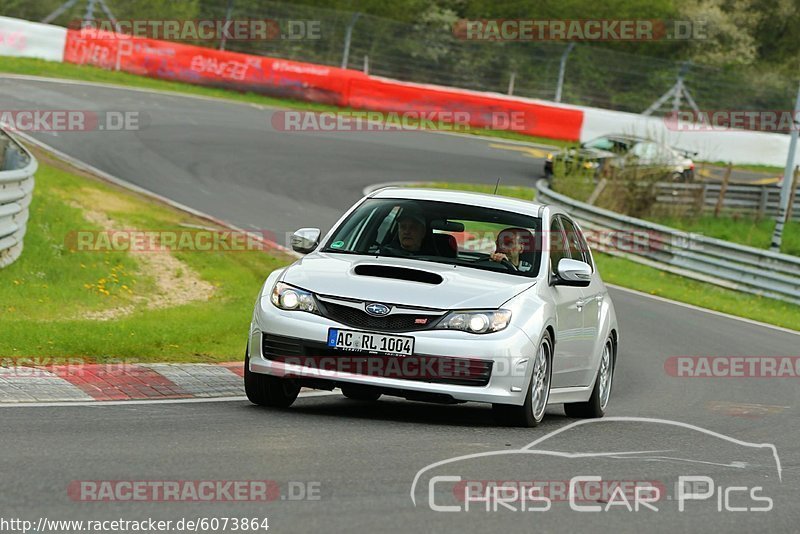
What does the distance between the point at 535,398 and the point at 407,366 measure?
1.05 metres

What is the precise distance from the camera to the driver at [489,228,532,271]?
1005 cm

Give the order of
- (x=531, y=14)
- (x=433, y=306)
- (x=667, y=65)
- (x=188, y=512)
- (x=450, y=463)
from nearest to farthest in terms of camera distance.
→ 1. (x=188, y=512)
2. (x=450, y=463)
3. (x=433, y=306)
4. (x=667, y=65)
5. (x=531, y=14)

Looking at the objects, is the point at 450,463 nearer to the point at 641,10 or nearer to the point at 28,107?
the point at 28,107

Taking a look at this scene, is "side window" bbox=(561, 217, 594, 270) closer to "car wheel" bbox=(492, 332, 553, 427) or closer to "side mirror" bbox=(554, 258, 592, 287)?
"side mirror" bbox=(554, 258, 592, 287)

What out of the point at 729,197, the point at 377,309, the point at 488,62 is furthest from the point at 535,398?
the point at 488,62

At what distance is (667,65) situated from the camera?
4066 cm

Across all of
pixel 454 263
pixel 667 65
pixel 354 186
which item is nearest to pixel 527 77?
pixel 667 65

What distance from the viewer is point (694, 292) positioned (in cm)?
2508

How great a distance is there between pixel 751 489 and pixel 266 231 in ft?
50.2

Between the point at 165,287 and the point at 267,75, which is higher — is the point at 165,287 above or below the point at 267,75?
below

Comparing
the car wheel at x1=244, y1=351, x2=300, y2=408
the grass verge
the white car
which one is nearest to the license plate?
the white car

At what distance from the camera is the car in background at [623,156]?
3130 cm

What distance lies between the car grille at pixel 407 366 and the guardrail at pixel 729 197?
23066 millimetres

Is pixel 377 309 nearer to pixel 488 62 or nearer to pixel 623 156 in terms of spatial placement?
pixel 623 156
